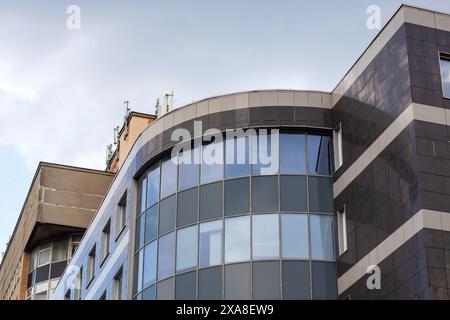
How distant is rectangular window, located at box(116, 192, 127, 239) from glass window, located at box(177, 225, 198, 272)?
21.2ft

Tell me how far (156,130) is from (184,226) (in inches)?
187

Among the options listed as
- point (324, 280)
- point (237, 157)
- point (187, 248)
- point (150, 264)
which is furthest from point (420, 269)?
point (150, 264)

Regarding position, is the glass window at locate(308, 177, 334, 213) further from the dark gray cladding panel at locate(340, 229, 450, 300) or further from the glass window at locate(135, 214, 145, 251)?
the glass window at locate(135, 214, 145, 251)

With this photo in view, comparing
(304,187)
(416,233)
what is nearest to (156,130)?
(304,187)

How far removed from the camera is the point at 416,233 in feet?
88.5

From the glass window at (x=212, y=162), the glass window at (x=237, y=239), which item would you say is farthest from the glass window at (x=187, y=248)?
the glass window at (x=212, y=162)

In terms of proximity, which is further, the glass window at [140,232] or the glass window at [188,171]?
the glass window at [140,232]

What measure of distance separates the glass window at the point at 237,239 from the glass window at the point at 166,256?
7.63ft

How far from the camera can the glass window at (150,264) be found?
1348 inches

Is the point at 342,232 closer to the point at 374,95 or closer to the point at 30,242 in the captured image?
the point at 374,95

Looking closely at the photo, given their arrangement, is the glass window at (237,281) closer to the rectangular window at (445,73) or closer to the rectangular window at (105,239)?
the rectangular window at (445,73)

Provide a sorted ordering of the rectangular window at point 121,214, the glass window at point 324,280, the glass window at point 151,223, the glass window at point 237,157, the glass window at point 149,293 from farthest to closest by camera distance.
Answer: the rectangular window at point 121,214
the glass window at point 151,223
the glass window at point 149,293
the glass window at point 237,157
the glass window at point 324,280

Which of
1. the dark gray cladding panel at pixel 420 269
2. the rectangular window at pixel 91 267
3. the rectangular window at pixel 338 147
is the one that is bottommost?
the dark gray cladding panel at pixel 420 269

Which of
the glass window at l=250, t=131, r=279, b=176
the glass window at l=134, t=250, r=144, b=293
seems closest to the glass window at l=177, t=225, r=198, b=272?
the glass window at l=134, t=250, r=144, b=293
